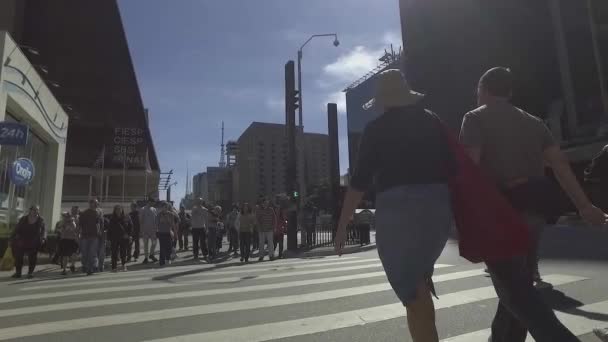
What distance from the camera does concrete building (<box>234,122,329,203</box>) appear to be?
5054 inches

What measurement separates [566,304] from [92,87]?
51.8 m

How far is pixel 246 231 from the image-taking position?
516 inches

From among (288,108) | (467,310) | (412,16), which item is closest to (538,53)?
(412,16)

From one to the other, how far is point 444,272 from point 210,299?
4.31 m

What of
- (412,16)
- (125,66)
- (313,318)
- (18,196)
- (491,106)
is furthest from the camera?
(412,16)

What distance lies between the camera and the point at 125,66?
4769 centimetres

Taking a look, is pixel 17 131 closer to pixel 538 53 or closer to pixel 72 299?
pixel 72 299

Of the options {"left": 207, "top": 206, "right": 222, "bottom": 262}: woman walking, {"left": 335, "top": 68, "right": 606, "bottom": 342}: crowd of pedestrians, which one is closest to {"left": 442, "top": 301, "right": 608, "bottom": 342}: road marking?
{"left": 335, "top": 68, "right": 606, "bottom": 342}: crowd of pedestrians

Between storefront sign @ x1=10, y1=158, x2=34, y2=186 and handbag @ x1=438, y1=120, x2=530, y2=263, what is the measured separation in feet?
45.4

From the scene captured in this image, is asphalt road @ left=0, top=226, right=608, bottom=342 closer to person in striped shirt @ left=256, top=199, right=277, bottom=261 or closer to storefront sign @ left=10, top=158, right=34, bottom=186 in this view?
person in striped shirt @ left=256, top=199, right=277, bottom=261

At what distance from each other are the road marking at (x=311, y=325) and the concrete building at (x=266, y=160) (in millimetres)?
121788

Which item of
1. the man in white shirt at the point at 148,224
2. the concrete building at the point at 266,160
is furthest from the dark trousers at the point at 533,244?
the concrete building at the point at 266,160

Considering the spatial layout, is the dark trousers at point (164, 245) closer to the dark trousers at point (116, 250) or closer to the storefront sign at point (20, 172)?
the dark trousers at point (116, 250)

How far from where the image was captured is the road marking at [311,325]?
13.2ft
